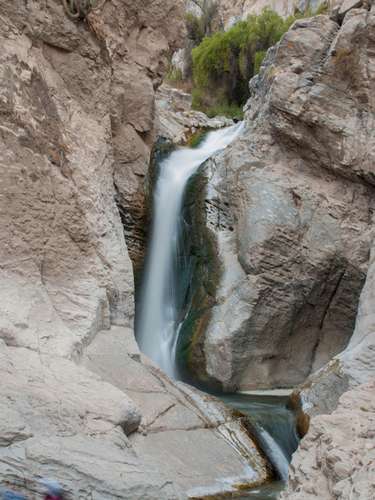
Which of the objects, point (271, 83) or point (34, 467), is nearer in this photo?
point (34, 467)

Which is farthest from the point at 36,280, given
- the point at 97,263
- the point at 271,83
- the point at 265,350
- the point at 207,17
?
the point at 207,17

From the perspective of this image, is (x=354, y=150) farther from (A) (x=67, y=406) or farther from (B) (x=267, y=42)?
(B) (x=267, y=42)

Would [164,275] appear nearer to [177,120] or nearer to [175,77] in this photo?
[177,120]

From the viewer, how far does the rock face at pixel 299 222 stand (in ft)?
37.2

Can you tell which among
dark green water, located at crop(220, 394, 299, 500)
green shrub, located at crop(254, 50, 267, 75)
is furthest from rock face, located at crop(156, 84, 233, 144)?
dark green water, located at crop(220, 394, 299, 500)

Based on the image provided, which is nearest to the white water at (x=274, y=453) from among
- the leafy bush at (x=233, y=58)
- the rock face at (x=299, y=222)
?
the rock face at (x=299, y=222)

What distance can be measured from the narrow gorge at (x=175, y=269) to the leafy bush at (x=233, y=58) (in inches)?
396

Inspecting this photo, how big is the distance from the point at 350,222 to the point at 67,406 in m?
7.71

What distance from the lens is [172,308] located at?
11.7 m

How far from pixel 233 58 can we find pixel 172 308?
16.9 metres

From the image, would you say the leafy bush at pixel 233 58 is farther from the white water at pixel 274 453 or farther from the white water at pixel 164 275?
the white water at pixel 274 453

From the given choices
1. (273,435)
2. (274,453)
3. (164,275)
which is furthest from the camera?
Result: (164,275)

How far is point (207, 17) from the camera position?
35062 mm

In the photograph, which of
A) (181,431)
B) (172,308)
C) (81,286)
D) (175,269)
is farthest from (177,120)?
(181,431)
